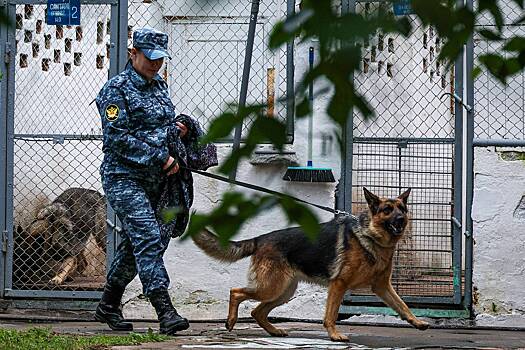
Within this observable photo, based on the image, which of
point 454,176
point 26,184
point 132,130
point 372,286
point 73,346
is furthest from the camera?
point 26,184

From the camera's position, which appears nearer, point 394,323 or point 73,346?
point 73,346

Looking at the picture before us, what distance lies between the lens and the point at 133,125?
22.8 ft

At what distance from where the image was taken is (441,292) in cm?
838

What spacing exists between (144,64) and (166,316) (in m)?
1.62

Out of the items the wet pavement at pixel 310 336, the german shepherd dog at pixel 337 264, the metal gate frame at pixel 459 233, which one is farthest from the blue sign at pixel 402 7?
the metal gate frame at pixel 459 233

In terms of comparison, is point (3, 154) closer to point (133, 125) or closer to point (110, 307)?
point (110, 307)

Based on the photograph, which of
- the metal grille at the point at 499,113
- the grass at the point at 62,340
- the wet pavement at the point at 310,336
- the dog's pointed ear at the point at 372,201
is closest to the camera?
the grass at the point at 62,340

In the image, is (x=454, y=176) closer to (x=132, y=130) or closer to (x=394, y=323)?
(x=394, y=323)

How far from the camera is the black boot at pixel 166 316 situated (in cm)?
686

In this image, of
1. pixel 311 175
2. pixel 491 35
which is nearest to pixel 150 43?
pixel 311 175

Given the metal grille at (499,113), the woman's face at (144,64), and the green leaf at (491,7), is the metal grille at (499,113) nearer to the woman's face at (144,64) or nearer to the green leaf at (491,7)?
the woman's face at (144,64)

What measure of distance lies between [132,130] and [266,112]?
18.1 feet

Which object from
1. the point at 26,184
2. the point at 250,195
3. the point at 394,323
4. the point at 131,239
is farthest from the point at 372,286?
the point at 250,195

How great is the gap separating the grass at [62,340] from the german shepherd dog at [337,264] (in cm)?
96
